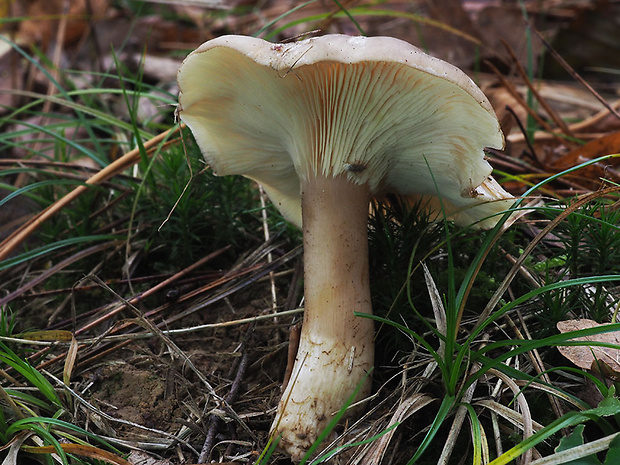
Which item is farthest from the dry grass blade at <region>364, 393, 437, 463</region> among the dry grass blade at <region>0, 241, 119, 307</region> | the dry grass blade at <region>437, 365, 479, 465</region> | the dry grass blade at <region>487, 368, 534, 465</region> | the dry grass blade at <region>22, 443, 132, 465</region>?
the dry grass blade at <region>0, 241, 119, 307</region>

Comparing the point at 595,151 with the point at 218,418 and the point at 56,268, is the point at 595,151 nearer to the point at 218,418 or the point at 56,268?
the point at 218,418

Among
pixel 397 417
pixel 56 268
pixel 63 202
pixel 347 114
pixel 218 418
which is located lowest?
pixel 218 418

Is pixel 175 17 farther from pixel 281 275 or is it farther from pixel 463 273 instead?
pixel 463 273

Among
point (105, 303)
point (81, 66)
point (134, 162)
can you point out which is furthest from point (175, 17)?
point (105, 303)

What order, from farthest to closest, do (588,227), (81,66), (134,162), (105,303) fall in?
(81,66) < (134,162) < (105,303) < (588,227)

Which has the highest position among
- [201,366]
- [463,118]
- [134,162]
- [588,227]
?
[463,118]

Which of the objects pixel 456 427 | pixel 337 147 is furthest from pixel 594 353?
pixel 337 147
